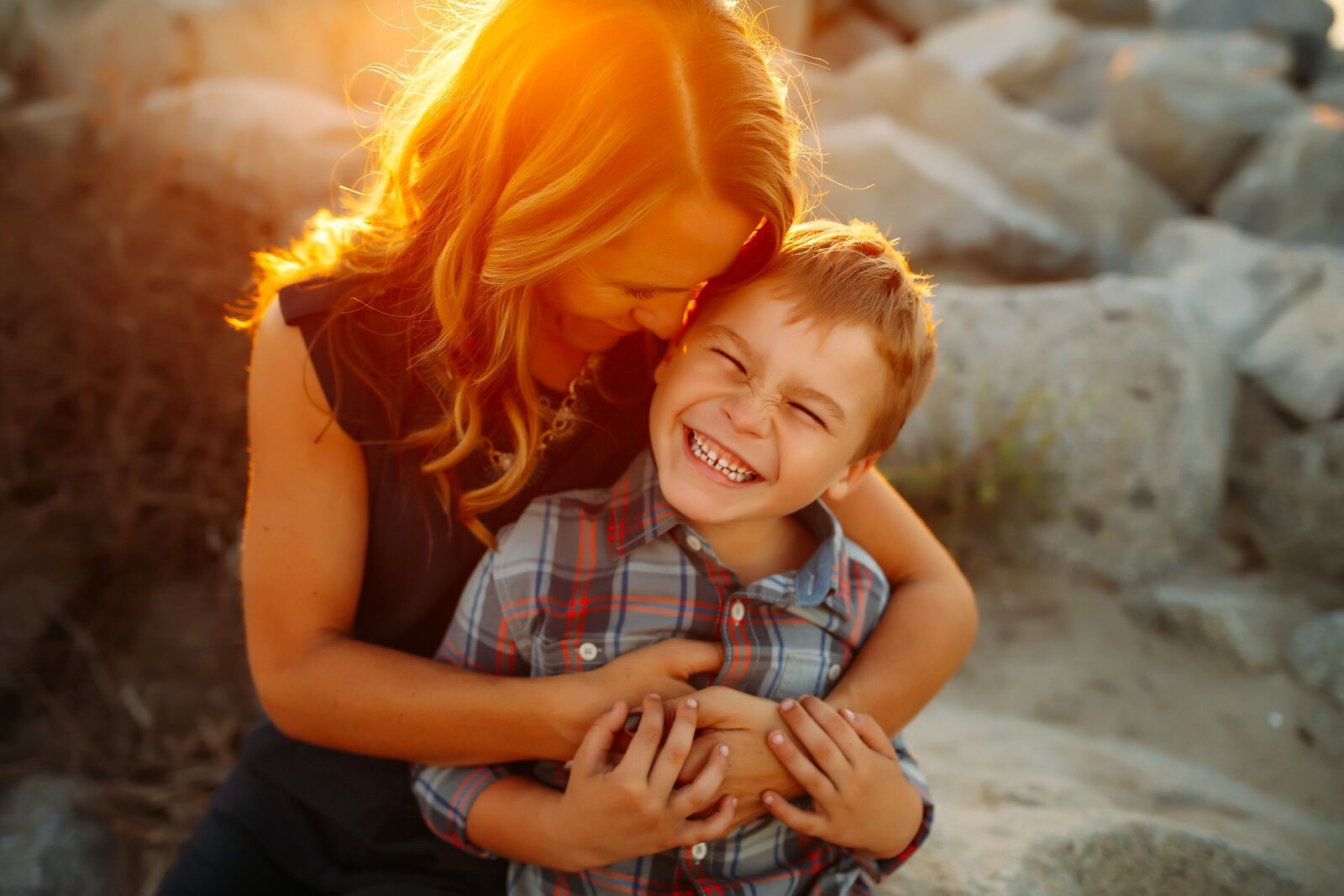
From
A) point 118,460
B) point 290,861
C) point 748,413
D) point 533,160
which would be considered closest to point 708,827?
point 748,413

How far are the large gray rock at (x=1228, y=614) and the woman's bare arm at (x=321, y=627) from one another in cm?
216

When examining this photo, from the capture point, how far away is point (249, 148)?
145 inches

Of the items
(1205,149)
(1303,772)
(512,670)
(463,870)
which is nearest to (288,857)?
(463,870)

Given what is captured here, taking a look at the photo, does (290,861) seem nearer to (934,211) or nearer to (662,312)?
(662,312)

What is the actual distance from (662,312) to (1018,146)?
4762 mm

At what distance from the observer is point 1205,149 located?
5.46m

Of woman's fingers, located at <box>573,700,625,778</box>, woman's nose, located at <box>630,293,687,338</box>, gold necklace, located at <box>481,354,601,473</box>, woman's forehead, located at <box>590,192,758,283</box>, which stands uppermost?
woman's forehead, located at <box>590,192,758,283</box>

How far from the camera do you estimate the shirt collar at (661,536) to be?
1.48 m

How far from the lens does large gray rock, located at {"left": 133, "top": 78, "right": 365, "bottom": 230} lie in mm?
3574

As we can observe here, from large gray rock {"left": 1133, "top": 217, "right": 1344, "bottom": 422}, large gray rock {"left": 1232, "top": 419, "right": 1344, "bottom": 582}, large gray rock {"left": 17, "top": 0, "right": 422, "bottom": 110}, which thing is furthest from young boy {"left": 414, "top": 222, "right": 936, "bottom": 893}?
large gray rock {"left": 17, "top": 0, "right": 422, "bottom": 110}

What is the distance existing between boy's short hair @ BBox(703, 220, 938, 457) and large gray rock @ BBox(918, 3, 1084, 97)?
6.78 meters

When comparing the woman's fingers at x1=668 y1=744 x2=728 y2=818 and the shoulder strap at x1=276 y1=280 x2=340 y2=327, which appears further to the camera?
the shoulder strap at x1=276 y1=280 x2=340 y2=327

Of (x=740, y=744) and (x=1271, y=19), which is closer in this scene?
(x=740, y=744)

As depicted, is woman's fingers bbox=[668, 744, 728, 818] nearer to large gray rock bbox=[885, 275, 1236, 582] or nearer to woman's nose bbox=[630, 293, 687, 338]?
woman's nose bbox=[630, 293, 687, 338]
